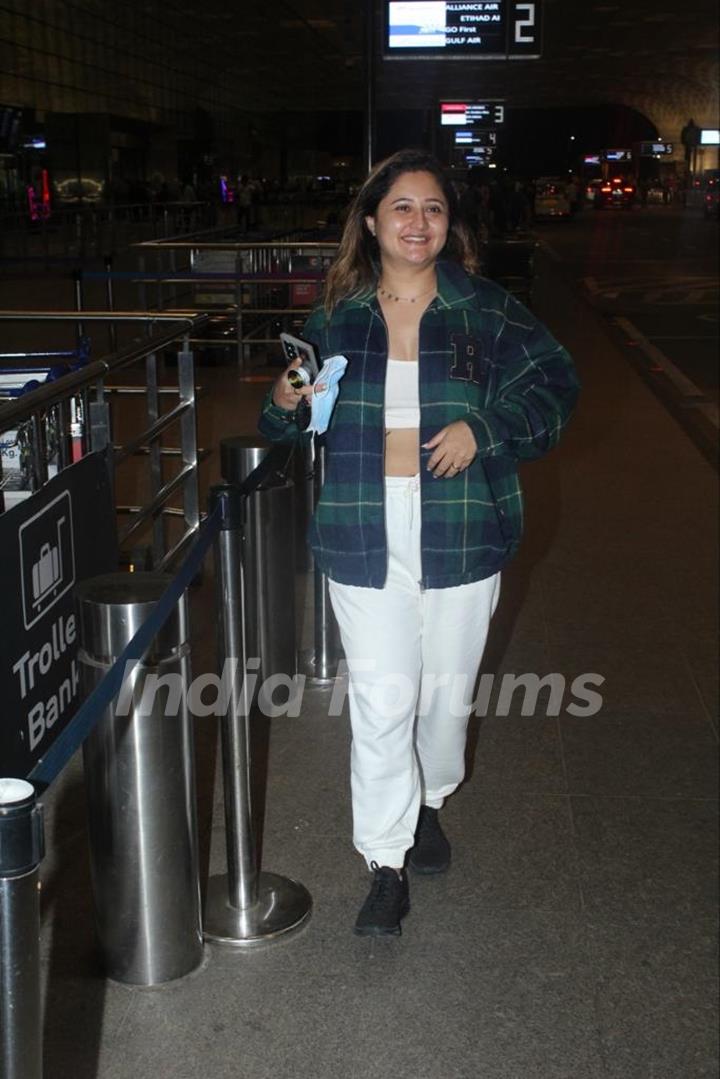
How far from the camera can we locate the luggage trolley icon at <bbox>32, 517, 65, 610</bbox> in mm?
3717

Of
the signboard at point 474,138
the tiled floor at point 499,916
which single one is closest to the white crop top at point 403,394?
the tiled floor at point 499,916

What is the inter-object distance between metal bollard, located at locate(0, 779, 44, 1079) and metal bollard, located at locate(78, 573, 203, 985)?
1296mm

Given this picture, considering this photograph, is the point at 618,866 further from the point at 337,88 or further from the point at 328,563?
the point at 337,88

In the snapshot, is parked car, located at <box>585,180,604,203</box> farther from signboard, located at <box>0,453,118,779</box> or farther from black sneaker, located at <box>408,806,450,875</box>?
black sneaker, located at <box>408,806,450,875</box>

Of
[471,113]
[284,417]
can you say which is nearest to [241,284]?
[284,417]

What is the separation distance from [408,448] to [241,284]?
35.1ft

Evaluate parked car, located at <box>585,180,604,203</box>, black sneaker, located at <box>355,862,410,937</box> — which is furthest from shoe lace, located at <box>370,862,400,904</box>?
parked car, located at <box>585,180,604,203</box>

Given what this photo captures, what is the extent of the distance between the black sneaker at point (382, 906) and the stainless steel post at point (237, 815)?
19 cm

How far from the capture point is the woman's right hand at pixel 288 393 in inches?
126

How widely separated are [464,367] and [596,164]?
96170 millimetres

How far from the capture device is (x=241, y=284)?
13.6 m

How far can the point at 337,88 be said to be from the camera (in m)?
66.9

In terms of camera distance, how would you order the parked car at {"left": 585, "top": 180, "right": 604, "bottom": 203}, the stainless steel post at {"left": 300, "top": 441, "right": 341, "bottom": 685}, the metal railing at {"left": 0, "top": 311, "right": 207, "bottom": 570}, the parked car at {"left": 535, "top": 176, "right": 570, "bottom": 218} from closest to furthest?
1. the metal railing at {"left": 0, "top": 311, "right": 207, "bottom": 570}
2. the stainless steel post at {"left": 300, "top": 441, "right": 341, "bottom": 685}
3. the parked car at {"left": 535, "top": 176, "right": 570, "bottom": 218}
4. the parked car at {"left": 585, "top": 180, "right": 604, "bottom": 203}

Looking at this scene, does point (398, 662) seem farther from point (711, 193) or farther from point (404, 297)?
point (711, 193)
